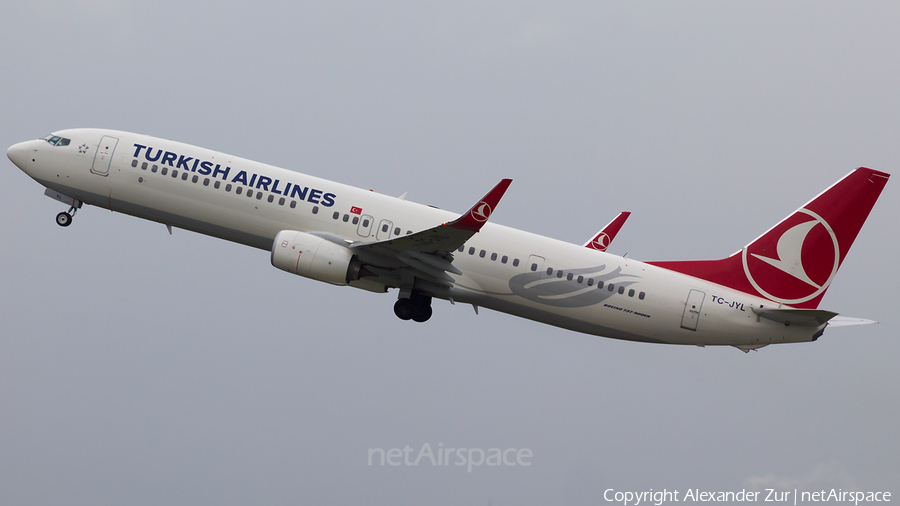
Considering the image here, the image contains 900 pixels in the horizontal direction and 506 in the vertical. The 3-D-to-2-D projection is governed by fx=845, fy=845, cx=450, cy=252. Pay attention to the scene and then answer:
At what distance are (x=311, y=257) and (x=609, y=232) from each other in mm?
13604

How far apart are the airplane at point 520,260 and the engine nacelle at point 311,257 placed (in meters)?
0.05

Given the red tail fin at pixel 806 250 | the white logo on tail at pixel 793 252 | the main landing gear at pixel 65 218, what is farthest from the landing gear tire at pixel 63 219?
the white logo on tail at pixel 793 252

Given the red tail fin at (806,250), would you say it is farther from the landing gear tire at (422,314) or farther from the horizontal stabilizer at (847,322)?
the landing gear tire at (422,314)

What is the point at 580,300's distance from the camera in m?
30.8

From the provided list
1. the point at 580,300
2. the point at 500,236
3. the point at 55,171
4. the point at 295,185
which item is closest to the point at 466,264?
the point at 500,236

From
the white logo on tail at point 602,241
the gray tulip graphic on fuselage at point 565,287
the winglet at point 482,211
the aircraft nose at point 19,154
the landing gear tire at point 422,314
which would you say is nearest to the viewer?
the winglet at point 482,211

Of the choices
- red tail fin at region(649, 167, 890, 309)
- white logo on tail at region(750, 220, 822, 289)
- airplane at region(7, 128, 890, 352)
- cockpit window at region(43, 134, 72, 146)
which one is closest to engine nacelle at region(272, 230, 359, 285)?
airplane at region(7, 128, 890, 352)

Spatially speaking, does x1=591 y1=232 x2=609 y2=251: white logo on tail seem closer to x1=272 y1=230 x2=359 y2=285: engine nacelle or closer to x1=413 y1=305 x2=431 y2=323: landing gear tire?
x1=413 y1=305 x2=431 y2=323: landing gear tire

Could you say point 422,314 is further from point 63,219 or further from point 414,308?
point 63,219

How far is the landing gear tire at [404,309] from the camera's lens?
31734mm

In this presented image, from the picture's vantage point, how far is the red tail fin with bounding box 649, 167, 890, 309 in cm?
3050

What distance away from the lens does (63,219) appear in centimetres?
3381

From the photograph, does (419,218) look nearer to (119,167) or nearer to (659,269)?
(659,269)

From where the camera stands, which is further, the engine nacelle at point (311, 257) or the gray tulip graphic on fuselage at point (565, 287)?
the gray tulip graphic on fuselage at point (565, 287)
